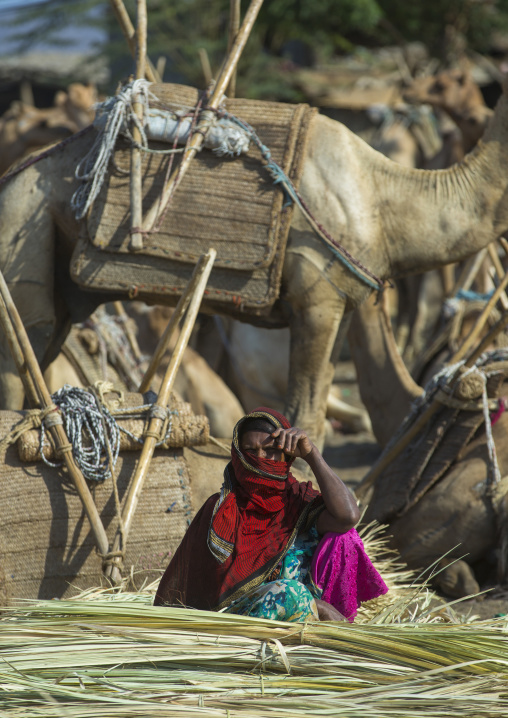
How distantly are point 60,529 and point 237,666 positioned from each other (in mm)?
1377

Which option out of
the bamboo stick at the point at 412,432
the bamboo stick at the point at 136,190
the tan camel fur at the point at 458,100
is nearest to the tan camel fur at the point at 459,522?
the bamboo stick at the point at 412,432

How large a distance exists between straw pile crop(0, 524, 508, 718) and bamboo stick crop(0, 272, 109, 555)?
85 centimetres

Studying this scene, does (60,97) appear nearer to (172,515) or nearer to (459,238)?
(459,238)

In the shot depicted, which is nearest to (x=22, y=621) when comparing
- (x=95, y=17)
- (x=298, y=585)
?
(x=298, y=585)

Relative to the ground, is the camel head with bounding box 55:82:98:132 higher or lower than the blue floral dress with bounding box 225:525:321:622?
lower

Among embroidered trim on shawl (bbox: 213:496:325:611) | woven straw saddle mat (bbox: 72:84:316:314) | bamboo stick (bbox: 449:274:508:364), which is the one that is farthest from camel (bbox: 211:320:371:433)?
embroidered trim on shawl (bbox: 213:496:325:611)

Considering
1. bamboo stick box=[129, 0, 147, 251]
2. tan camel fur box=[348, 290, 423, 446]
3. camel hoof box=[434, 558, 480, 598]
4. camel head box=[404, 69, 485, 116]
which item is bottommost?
camel hoof box=[434, 558, 480, 598]

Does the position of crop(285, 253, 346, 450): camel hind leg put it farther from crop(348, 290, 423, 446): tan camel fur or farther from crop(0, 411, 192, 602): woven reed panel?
crop(0, 411, 192, 602): woven reed panel

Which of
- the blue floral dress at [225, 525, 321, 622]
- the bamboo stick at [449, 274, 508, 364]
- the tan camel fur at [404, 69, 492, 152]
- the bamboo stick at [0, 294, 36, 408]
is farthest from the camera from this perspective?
the tan camel fur at [404, 69, 492, 152]

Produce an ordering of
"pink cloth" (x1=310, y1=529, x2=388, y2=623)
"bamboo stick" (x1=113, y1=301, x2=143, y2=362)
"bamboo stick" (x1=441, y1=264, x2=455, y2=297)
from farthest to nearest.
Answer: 1. "bamboo stick" (x1=441, y1=264, x2=455, y2=297)
2. "bamboo stick" (x1=113, y1=301, x2=143, y2=362)
3. "pink cloth" (x1=310, y1=529, x2=388, y2=623)

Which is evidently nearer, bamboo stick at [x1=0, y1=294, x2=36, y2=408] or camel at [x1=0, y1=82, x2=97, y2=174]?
bamboo stick at [x1=0, y1=294, x2=36, y2=408]

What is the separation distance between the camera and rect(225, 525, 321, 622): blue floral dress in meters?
2.78

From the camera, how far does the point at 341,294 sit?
14.9 feet

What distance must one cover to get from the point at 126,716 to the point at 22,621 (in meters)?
0.61
